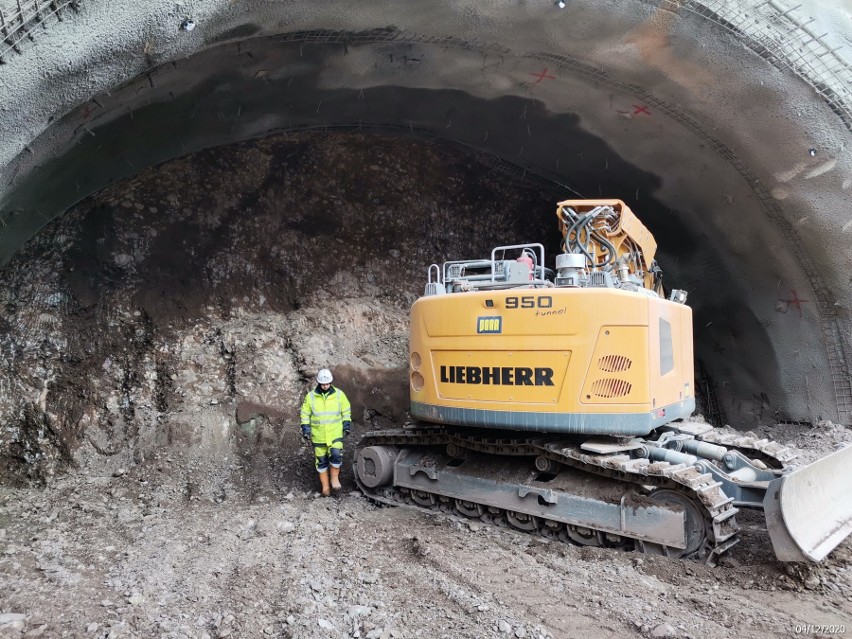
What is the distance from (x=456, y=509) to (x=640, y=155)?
5243 millimetres

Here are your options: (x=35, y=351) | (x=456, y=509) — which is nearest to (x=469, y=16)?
(x=456, y=509)

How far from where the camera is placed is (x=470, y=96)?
7.93 metres

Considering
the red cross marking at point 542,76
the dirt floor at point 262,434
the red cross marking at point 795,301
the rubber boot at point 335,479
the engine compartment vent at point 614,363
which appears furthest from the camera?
the red cross marking at point 795,301

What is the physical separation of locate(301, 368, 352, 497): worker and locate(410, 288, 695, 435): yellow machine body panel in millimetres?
1325

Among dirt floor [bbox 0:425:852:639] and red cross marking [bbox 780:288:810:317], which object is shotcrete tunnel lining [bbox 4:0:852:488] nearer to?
red cross marking [bbox 780:288:810:317]

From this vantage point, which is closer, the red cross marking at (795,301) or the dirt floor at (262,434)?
the dirt floor at (262,434)

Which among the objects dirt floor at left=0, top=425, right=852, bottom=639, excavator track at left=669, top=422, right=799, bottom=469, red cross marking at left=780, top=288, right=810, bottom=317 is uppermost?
red cross marking at left=780, top=288, right=810, bottom=317

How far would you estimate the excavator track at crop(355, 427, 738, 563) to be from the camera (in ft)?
16.2

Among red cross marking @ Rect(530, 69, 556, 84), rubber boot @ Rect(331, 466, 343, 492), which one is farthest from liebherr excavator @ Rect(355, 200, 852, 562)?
red cross marking @ Rect(530, 69, 556, 84)

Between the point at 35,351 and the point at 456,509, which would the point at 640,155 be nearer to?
the point at 456,509

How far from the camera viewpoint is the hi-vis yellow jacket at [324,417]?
693 cm

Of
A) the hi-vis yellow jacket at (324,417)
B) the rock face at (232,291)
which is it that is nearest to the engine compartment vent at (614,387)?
the hi-vis yellow jacket at (324,417)

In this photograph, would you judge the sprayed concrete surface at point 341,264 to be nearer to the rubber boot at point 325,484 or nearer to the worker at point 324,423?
the rubber boot at point 325,484
